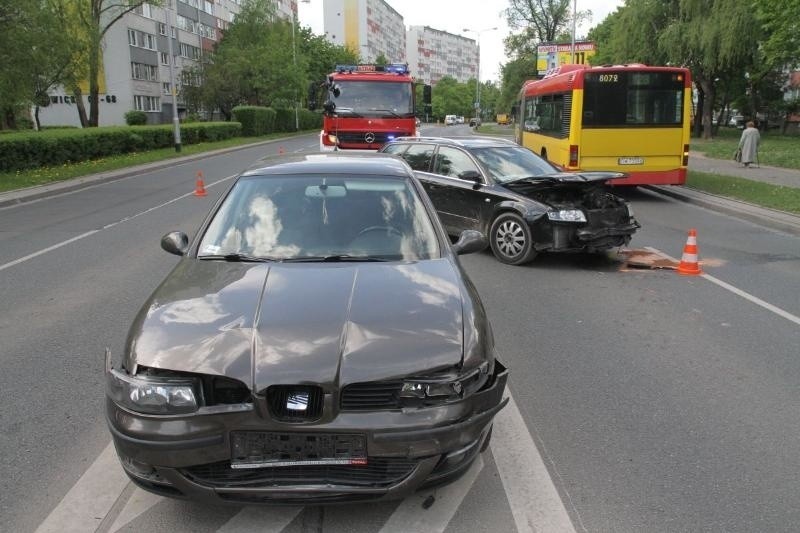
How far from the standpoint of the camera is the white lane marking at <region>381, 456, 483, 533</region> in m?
3.01

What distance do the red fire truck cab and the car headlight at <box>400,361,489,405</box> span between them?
1613 cm

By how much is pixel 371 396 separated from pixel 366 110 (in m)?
16.8

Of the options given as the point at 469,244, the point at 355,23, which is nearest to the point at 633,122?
the point at 469,244

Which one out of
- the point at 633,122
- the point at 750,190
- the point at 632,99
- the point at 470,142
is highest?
the point at 632,99

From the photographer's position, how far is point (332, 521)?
3.06 meters

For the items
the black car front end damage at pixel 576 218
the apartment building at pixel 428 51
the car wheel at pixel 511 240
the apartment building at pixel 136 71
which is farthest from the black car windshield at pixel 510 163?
the apartment building at pixel 428 51

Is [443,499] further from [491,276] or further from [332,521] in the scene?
[491,276]

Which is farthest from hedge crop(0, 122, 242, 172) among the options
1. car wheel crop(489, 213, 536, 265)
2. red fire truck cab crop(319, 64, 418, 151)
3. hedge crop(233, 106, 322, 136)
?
car wheel crop(489, 213, 536, 265)

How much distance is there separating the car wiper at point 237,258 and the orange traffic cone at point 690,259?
623 cm

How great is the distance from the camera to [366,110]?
18.9 meters

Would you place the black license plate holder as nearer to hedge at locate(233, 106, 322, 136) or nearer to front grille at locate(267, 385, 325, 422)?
front grille at locate(267, 385, 325, 422)

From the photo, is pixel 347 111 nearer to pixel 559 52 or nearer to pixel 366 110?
pixel 366 110

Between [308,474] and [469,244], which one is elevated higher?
[469,244]

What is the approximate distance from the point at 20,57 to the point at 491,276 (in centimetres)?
1728
